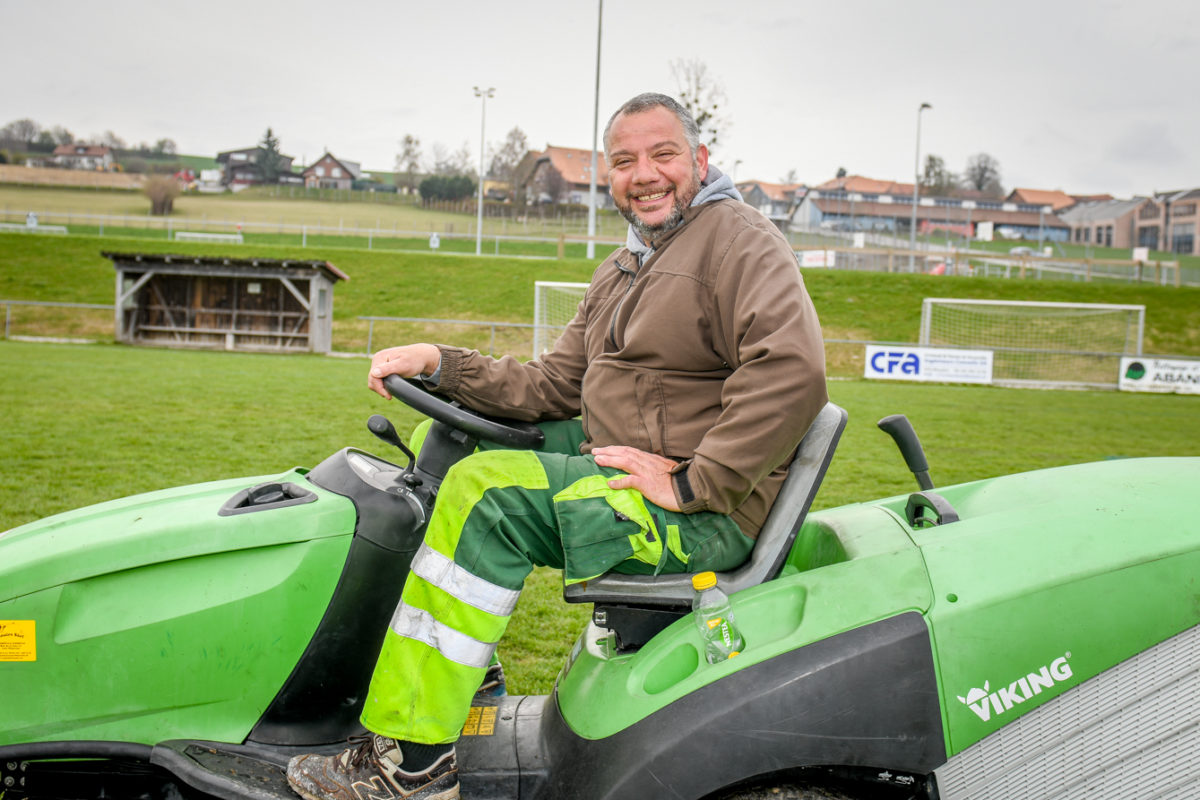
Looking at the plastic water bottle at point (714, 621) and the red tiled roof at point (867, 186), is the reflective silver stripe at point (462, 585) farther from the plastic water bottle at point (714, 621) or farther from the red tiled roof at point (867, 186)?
the red tiled roof at point (867, 186)

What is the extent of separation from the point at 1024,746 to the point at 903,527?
465mm

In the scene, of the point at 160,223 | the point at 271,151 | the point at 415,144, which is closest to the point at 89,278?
the point at 160,223

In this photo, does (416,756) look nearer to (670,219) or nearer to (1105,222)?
(670,219)

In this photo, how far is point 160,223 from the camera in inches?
1700

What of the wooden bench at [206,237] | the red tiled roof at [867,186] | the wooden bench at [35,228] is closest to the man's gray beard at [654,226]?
the wooden bench at [206,237]

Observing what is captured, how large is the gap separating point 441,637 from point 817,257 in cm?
3357

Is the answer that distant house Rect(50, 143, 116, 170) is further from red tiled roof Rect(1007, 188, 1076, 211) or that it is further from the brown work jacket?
the brown work jacket

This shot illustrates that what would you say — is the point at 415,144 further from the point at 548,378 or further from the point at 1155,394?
the point at 548,378

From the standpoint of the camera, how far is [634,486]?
5.48ft

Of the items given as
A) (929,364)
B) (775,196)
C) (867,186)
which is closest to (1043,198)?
(867,186)

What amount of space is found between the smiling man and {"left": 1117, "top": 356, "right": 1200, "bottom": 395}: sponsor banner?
745 inches

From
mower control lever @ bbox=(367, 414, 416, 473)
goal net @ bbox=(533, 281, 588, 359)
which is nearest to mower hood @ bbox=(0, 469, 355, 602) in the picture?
mower control lever @ bbox=(367, 414, 416, 473)

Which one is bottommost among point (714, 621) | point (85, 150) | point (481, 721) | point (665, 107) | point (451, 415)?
point (481, 721)

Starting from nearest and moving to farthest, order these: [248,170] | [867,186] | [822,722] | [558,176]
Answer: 1. [822,722]
2. [558,176]
3. [867,186]
4. [248,170]
